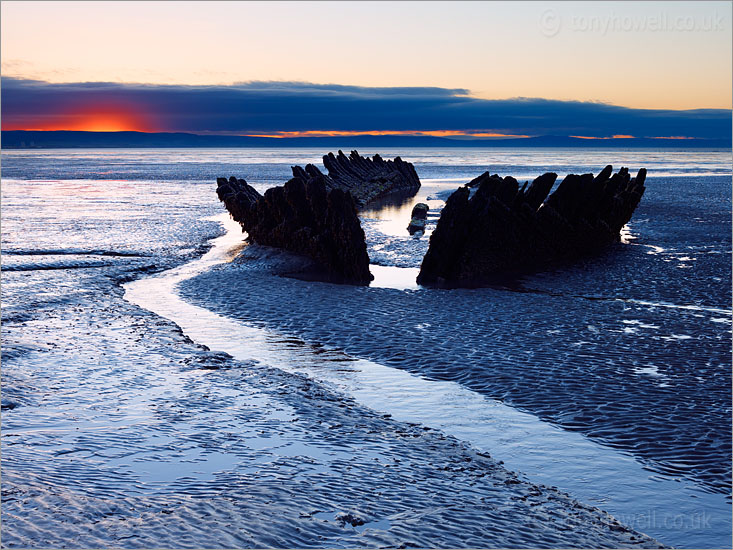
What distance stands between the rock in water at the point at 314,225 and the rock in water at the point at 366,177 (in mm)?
15885

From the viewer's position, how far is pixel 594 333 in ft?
35.6

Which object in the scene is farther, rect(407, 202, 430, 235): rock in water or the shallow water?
rect(407, 202, 430, 235): rock in water

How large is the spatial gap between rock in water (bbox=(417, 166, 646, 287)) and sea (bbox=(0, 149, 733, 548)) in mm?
998

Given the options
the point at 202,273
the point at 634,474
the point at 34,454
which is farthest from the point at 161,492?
the point at 202,273

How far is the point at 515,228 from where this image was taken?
17219 mm

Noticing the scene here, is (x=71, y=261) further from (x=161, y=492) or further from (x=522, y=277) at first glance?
(x=161, y=492)

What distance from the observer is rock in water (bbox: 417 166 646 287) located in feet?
51.0

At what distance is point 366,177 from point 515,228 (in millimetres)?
33693

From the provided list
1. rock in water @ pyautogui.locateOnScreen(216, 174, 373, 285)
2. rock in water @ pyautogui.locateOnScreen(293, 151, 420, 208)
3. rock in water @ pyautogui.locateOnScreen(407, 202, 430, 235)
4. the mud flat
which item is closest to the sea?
the mud flat

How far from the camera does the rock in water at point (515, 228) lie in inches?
612

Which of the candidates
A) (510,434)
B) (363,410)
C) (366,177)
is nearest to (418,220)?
(363,410)

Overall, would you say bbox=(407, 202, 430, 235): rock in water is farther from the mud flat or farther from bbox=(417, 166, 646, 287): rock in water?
the mud flat

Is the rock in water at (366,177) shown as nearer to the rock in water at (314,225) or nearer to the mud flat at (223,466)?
the rock in water at (314,225)

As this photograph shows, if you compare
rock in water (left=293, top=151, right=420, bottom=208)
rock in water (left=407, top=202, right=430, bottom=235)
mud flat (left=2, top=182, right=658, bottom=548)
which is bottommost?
mud flat (left=2, top=182, right=658, bottom=548)
